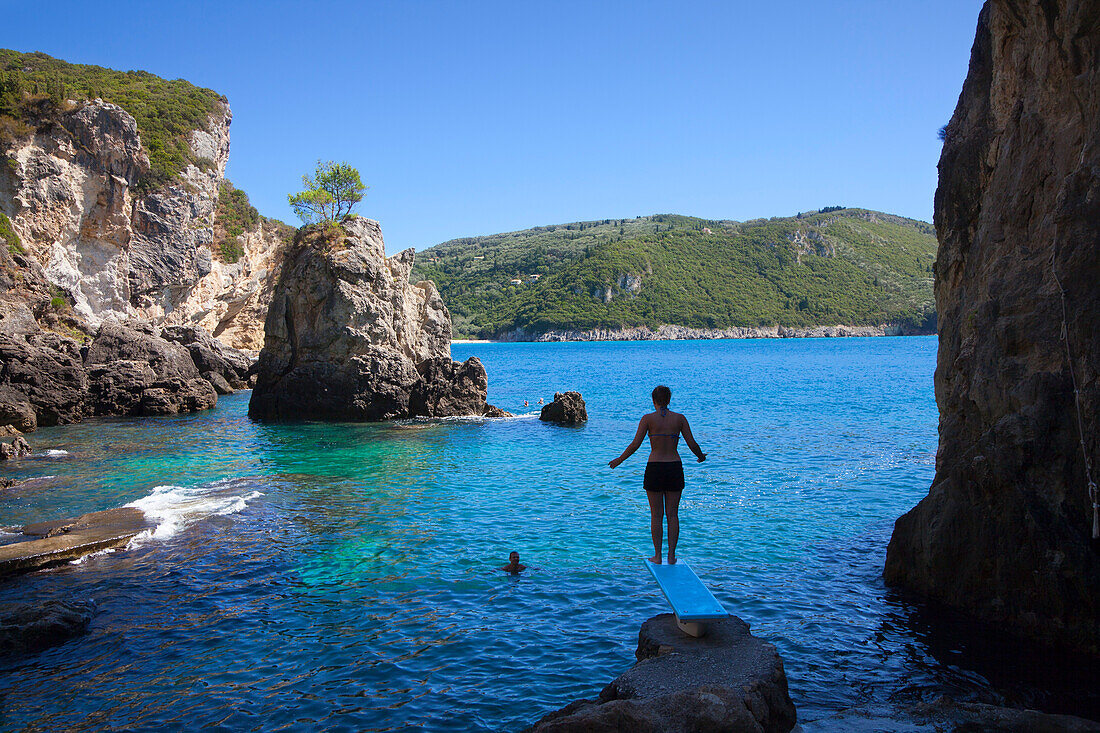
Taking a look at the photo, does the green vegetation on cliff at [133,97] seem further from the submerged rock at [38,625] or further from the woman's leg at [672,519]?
the woman's leg at [672,519]

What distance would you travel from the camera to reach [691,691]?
222 inches

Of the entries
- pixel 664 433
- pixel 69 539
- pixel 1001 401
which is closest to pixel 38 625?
pixel 69 539

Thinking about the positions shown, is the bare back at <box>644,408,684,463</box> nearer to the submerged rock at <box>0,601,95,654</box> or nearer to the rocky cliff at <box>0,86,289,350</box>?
the submerged rock at <box>0,601,95,654</box>

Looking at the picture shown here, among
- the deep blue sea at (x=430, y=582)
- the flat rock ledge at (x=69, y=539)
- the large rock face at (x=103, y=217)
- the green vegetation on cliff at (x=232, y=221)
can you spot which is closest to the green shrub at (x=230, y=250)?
→ the green vegetation on cliff at (x=232, y=221)

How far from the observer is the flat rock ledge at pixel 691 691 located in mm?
5320

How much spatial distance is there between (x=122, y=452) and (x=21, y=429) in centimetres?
772

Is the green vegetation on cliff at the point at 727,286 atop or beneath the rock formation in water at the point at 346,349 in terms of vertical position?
atop

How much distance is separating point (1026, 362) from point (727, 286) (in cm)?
17593

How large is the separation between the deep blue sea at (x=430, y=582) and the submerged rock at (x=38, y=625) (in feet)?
0.73

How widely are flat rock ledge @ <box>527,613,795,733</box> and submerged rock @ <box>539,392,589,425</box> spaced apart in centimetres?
2526

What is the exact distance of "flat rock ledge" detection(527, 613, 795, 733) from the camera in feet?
17.5

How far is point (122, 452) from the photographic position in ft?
77.7

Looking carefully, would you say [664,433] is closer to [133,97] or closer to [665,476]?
[665,476]

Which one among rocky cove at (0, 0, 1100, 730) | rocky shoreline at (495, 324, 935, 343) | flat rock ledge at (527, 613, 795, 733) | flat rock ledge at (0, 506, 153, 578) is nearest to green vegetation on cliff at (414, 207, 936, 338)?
rocky shoreline at (495, 324, 935, 343)
